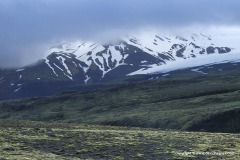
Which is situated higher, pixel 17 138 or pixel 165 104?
pixel 17 138

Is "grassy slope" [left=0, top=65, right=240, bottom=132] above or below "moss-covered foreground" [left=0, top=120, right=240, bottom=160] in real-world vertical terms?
below

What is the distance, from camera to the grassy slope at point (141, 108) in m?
99.2

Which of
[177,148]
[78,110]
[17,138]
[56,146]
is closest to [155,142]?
[177,148]

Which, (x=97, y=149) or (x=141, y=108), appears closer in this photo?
(x=97, y=149)

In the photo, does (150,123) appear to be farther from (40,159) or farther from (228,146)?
(40,159)

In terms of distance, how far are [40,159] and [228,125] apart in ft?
211

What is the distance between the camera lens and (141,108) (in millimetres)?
140625

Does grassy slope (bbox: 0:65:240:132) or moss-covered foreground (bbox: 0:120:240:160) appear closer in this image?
moss-covered foreground (bbox: 0:120:240:160)

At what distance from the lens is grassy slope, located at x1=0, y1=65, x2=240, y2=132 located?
9919cm

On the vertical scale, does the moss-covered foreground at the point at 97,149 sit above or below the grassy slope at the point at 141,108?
above

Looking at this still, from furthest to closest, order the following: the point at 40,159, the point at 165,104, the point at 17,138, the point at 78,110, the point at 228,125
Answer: the point at 78,110 < the point at 165,104 < the point at 228,125 < the point at 17,138 < the point at 40,159

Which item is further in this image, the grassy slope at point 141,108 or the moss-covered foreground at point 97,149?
the grassy slope at point 141,108

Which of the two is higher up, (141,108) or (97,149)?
(97,149)

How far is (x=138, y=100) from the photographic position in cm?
17150
